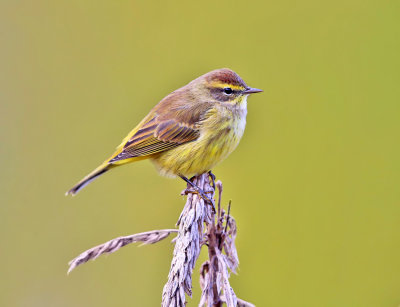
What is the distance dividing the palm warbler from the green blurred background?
1.53ft

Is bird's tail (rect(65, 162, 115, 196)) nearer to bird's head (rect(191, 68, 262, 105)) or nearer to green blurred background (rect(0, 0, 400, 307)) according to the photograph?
green blurred background (rect(0, 0, 400, 307))

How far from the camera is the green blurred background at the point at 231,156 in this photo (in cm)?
373

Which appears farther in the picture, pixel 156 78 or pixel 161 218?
pixel 156 78

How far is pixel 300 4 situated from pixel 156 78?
5.18 ft

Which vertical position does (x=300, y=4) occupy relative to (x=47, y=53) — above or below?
above

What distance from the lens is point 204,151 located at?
3.54m

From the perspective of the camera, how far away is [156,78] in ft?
15.7

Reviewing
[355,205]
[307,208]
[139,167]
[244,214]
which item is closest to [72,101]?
[139,167]

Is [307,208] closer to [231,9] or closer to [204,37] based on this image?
[204,37]

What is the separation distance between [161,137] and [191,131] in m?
0.21

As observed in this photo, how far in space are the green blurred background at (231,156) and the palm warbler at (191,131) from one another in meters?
0.47

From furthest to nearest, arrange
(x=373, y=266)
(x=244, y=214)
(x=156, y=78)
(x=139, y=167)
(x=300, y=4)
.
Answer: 1. (x=300, y=4)
2. (x=156, y=78)
3. (x=139, y=167)
4. (x=244, y=214)
5. (x=373, y=266)

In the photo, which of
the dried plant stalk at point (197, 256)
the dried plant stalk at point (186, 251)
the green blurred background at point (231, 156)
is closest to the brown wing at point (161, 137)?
the green blurred background at point (231, 156)

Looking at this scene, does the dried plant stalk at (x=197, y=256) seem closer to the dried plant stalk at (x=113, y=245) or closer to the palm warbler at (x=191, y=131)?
the dried plant stalk at (x=113, y=245)
